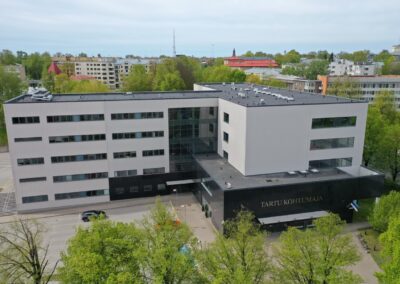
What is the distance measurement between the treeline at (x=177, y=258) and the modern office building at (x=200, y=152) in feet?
35.3

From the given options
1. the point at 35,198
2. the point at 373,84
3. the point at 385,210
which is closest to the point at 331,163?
the point at 385,210

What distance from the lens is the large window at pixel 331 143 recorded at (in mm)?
39031

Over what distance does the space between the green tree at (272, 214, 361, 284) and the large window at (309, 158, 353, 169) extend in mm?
16513

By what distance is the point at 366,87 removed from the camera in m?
99.5

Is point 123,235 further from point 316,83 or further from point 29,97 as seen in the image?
point 316,83

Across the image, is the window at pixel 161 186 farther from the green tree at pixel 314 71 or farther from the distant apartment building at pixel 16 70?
the green tree at pixel 314 71

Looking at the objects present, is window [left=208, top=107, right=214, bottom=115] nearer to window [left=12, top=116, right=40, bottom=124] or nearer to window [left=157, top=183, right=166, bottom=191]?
window [left=157, top=183, right=166, bottom=191]

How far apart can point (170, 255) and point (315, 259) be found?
33.2 ft

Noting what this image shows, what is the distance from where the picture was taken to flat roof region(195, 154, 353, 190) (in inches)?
1364

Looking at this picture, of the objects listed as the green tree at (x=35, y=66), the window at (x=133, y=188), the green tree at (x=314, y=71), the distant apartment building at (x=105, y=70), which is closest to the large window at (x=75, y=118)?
the window at (x=133, y=188)

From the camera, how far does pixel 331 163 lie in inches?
1597

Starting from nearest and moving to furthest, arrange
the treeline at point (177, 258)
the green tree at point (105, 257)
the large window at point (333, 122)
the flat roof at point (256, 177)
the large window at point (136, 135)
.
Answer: the green tree at point (105, 257) → the treeline at point (177, 258) → the flat roof at point (256, 177) → the large window at point (333, 122) → the large window at point (136, 135)

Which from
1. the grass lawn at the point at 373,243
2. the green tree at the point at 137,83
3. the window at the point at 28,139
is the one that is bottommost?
the grass lawn at the point at 373,243

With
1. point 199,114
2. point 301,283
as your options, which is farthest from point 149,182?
point 301,283
